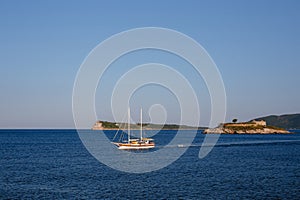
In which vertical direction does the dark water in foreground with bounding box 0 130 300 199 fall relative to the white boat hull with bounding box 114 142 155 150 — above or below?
below

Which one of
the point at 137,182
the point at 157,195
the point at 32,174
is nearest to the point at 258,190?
the point at 157,195

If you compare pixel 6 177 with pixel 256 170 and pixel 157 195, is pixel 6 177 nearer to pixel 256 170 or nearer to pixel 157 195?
pixel 157 195

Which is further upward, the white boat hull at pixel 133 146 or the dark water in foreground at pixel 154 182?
the white boat hull at pixel 133 146

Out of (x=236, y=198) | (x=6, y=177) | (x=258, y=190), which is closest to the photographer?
(x=236, y=198)

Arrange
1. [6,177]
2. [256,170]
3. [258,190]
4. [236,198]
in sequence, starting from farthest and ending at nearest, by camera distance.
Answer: [256,170] < [6,177] < [258,190] < [236,198]

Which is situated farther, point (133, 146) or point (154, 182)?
point (133, 146)

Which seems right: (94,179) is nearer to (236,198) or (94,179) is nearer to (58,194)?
(58,194)

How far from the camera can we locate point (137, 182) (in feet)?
162

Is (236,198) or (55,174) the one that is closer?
(236,198)

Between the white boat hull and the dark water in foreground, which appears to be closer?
the dark water in foreground

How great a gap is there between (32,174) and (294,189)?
36.1 metres

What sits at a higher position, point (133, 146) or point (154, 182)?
point (133, 146)

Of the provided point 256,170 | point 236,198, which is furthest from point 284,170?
point 236,198

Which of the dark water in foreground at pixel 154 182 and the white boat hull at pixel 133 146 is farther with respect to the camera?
the white boat hull at pixel 133 146
